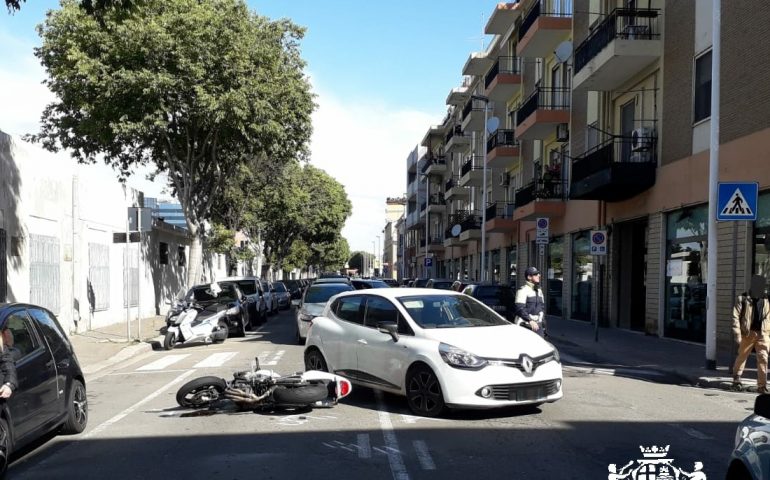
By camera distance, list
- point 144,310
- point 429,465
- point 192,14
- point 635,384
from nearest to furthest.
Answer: point 429,465, point 635,384, point 192,14, point 144,310

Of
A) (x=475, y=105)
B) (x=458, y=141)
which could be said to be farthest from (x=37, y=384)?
(x=458, y=141)

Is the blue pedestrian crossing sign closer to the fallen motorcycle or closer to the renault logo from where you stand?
the renault logo

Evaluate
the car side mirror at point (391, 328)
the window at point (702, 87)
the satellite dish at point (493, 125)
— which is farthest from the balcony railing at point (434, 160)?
the car side mirror at point (391, 328)

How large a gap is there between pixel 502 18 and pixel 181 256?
20455 millimetres

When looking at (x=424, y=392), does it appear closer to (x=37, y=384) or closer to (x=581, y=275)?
(x=37, y=384)

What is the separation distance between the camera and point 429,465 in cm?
623

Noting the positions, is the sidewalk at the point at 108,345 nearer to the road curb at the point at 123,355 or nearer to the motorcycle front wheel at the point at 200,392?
the road curb at the point at 123,355

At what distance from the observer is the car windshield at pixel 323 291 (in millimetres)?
16981

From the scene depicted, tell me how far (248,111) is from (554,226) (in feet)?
46.8

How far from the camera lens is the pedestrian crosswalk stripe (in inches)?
549

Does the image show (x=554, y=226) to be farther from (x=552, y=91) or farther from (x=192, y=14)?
(x=192, y=14)

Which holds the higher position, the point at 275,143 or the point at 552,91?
the point at 552,91

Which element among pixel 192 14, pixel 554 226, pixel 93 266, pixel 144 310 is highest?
pixel 192 14

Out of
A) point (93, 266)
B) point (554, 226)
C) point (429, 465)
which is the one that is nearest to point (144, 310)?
point (93, 266)
